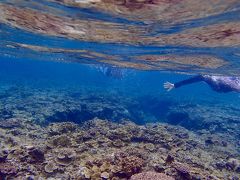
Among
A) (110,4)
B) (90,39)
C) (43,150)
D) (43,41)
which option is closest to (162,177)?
(43,150)

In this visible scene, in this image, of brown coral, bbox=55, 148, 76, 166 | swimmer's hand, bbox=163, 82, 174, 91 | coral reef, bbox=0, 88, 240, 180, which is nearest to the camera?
coral reef, bbox=0, 88, 240, 180

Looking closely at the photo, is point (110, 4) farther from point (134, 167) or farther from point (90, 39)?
point (90, 39)

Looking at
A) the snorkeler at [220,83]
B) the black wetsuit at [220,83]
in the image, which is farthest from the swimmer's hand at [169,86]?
the black wetsuit at [220,83]

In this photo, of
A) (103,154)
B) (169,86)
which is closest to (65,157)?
(103,154)

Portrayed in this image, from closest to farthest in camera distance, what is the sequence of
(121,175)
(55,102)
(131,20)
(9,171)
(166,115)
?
1. (121,175)
2. (9,171)
3. (131,20)
4. (55,102)
5. (166,115)

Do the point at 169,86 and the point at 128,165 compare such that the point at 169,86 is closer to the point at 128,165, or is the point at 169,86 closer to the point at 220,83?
the point at 220,83

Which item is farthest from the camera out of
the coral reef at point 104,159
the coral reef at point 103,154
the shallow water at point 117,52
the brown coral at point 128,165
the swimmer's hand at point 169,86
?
the swimmer's hand at point 169,86

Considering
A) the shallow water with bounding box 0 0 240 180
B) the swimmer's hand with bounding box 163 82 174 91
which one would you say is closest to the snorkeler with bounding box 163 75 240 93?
the swimmer's hand with bounding box 163 82 174 91

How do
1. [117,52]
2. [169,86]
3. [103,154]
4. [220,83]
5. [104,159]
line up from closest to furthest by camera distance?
[104,159] → [103,154] → [220,83] → [169,86] → [117,52]

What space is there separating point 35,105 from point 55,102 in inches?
81.3

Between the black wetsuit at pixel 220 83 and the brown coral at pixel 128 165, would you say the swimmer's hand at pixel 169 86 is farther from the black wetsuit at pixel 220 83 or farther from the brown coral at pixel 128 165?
the brown coral at pixel 128 165

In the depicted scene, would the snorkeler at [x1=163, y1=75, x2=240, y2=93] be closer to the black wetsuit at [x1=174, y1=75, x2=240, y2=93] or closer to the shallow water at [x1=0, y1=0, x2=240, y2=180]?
the black wetsuit at [x1=174, y1=75, x2=240, y2=93]

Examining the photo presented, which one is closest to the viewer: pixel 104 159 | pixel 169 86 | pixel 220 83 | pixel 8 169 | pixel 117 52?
pixel 8 169

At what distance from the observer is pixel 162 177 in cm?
760
